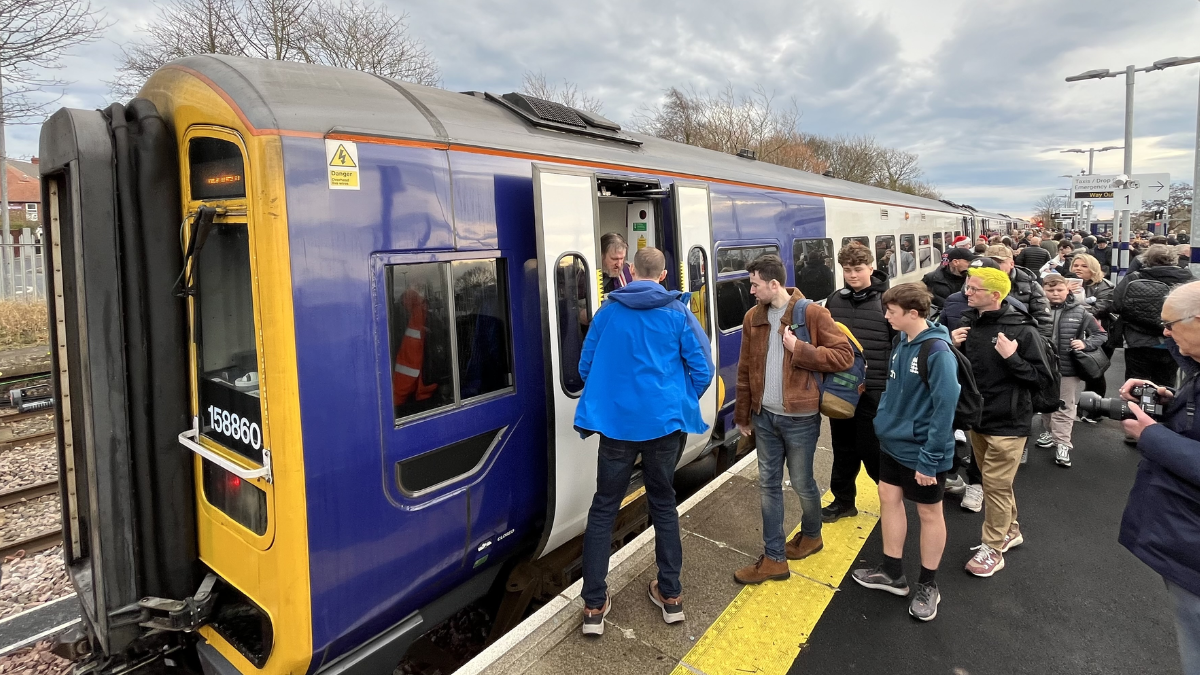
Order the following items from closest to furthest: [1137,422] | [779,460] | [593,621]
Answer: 1. [1137,422]
2. [593,621]
3. [779,460]

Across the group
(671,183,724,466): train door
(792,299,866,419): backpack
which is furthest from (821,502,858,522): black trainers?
(792,299,866,419): backpack

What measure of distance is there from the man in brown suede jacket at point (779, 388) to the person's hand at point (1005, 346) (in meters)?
Answer: 0.95

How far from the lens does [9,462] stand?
6.21 meters

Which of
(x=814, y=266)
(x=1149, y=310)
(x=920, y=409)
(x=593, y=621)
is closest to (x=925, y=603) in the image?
(x=920, y=409)

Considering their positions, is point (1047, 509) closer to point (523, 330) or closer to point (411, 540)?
point (523, 330)

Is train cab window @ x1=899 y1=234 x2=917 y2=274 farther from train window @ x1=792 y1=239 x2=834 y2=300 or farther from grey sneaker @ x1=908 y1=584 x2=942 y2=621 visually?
grey sneaker @ x1=908 y1=584 x2=942 y2=621

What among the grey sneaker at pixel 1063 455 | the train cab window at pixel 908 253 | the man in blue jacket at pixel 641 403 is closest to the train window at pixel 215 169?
the man in blue jacket at pixel 641 403

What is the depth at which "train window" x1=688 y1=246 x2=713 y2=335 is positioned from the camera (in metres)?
4.64

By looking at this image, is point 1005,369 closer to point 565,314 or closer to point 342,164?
point 565,314

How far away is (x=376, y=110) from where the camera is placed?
275 centimetres

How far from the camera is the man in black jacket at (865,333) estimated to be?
3.95 metres

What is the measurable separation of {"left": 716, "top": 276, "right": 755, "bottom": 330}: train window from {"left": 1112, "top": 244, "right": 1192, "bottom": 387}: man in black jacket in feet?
10.5

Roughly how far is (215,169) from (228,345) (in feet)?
2.33

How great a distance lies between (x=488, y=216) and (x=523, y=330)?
1.97 ft
